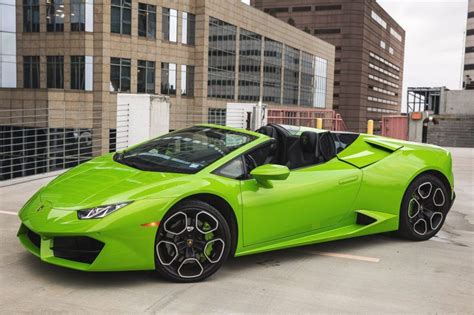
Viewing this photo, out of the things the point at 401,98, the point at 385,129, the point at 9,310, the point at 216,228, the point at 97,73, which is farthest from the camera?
the point at 401,98

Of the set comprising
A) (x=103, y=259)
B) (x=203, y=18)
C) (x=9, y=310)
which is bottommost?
(x=9, y=310)

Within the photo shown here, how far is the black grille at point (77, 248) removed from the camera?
3.54 meters

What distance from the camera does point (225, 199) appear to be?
13.0ft

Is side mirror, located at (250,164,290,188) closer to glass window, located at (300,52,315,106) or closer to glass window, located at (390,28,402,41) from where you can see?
glass window, located at (300,52,315,106)

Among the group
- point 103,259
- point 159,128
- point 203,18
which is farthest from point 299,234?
point 203,18

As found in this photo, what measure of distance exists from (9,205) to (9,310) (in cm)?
334

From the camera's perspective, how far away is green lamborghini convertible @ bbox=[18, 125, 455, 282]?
3.58m

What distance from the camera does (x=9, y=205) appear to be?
6.18 m

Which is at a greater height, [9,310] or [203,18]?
[203,18]

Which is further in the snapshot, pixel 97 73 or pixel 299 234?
pixel 97 73

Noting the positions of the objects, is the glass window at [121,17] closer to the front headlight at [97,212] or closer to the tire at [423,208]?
the tire at [423,208]

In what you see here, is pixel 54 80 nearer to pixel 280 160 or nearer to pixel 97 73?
pixel 97 73

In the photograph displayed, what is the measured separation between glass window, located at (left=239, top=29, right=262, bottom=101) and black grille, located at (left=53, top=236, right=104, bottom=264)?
165 ft

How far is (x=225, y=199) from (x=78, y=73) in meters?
39.7
